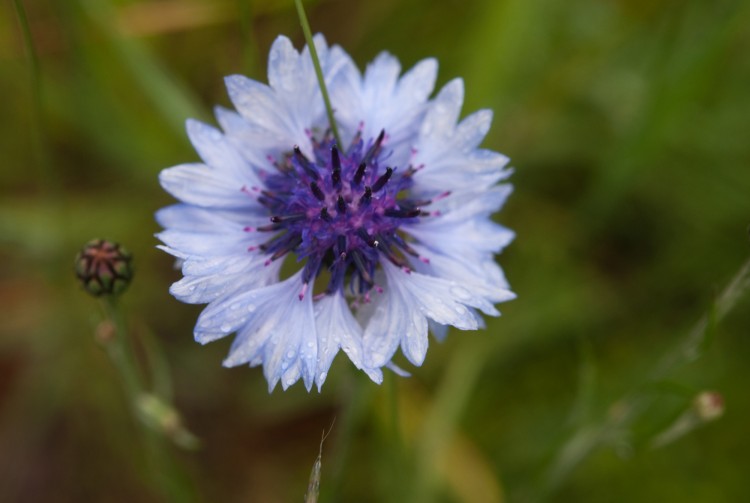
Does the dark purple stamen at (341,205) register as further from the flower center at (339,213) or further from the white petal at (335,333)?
the white petal at (335,333)

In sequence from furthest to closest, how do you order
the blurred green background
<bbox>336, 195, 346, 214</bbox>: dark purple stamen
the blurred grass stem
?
the blurred green background → the blurred grass stem → <bbox>336, 195, 346, 214</bbox>: dark purple stamen

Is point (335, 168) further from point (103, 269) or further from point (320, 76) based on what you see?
point (103, 269)

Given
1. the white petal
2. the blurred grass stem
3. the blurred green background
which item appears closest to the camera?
the white petal

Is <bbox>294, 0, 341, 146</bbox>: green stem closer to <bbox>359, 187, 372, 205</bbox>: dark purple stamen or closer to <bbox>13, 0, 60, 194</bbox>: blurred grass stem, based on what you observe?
<bbox>359, 187, 372, 205</bbox>: dark purple stamen

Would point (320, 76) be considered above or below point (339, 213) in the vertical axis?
above

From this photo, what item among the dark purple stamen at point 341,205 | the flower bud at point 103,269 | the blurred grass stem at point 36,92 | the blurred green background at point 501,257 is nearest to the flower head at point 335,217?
the dark purple stamen at point 341,205

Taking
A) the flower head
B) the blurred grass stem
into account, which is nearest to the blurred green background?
the blurred grass stem

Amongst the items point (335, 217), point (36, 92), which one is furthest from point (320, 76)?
point (36, 92)
